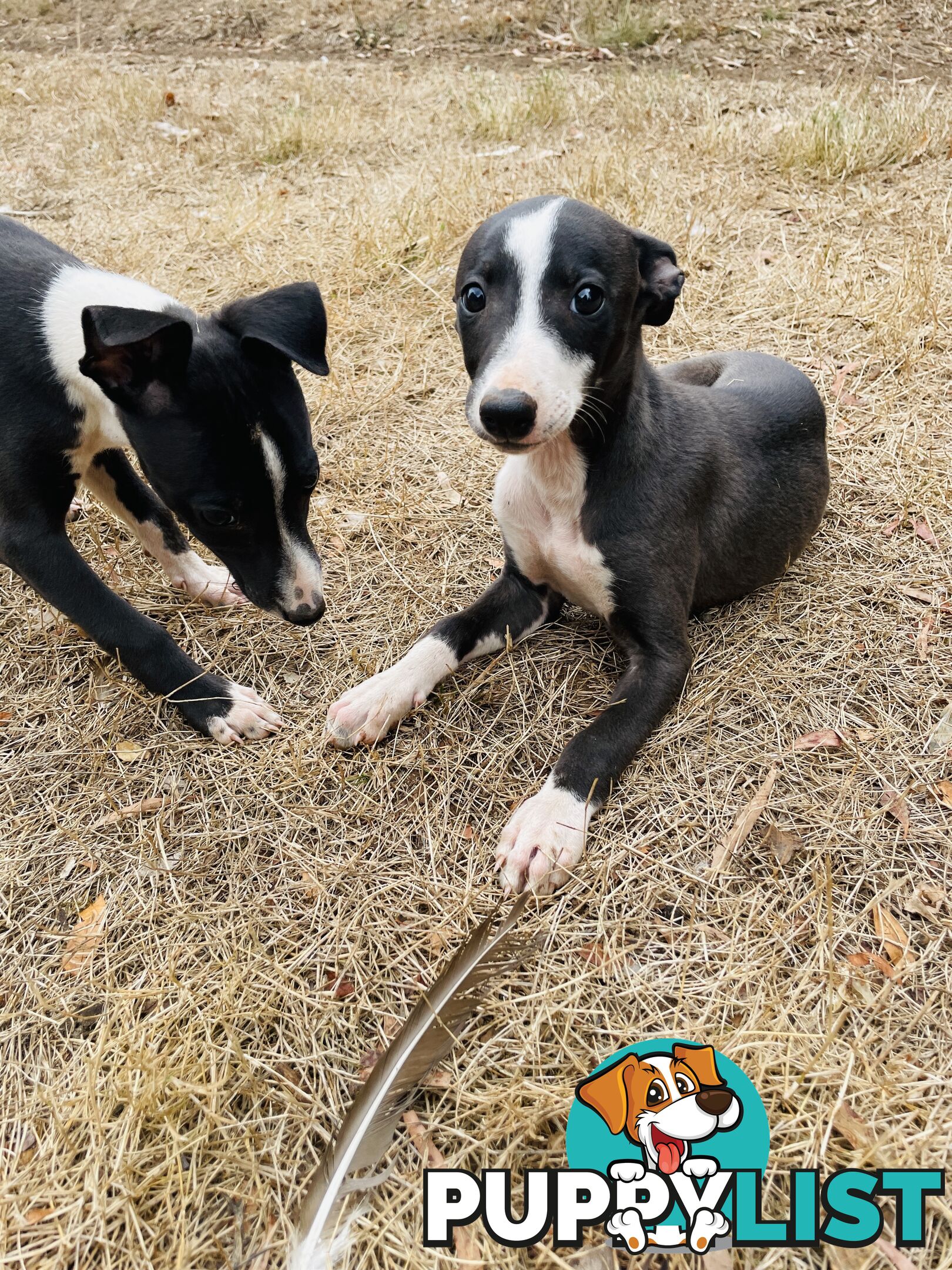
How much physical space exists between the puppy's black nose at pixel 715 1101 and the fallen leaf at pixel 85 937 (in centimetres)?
159

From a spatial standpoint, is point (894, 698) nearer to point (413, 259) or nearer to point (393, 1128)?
point (393, 1128)

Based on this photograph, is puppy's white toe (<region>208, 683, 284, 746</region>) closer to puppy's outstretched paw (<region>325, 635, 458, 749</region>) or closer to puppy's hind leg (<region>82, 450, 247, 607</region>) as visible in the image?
puppy's outstretched paw (<region>325, 635, 458, 749</region>)

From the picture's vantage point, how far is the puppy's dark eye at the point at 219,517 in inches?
107

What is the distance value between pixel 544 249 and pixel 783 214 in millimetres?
4211

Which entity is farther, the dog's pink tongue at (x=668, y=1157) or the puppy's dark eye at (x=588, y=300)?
the puppy's dark eye at (x=588, y=300)

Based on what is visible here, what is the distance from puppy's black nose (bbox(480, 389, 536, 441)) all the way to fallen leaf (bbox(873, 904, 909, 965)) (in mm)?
1595

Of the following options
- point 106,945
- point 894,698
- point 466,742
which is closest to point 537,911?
point 466,742

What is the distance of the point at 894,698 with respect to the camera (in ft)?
9.63

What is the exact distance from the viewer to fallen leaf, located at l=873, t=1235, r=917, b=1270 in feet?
5.58

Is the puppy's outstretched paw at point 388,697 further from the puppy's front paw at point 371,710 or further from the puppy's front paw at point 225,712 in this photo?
the puppy's front paw at point 225,712

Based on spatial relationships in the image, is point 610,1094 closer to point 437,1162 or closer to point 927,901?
point 437,1162

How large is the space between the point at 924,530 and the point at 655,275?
164cm

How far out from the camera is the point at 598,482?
280cm

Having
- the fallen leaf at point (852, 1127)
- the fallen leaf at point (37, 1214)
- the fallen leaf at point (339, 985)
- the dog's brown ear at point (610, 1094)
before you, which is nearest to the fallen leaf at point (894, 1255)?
the fallen leaf at point (852, 1127)
